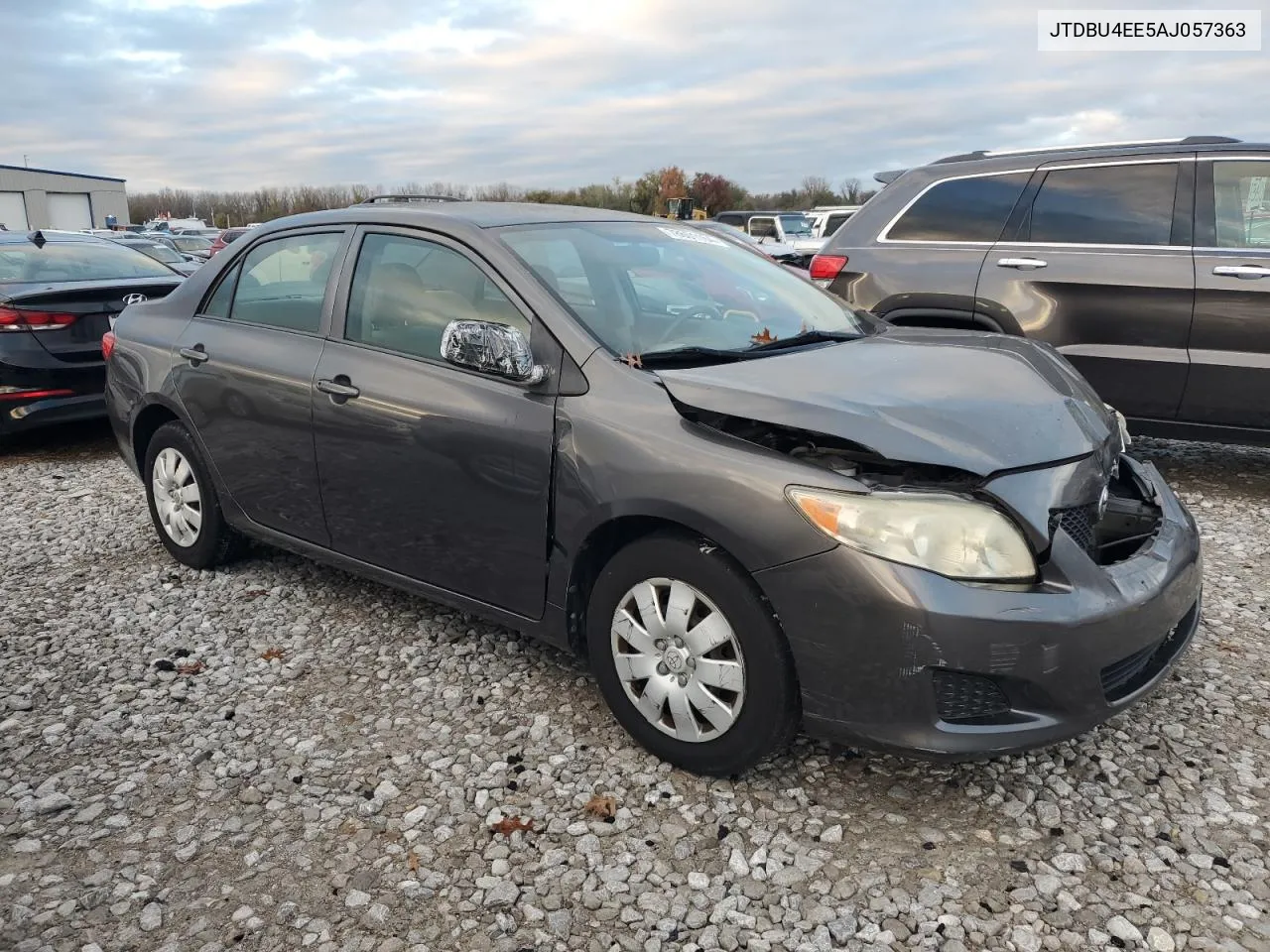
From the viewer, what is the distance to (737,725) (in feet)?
9.13

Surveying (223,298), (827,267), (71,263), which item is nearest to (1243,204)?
(827,267)

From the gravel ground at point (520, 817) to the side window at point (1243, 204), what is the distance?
2317 mm

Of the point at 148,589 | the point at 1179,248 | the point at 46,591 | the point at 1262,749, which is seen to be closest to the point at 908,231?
the point at 1179,248

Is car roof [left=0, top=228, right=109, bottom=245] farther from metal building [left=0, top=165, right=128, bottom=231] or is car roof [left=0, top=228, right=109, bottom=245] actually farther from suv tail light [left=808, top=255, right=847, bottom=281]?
metal building [left=0, top=165, right=128, bottom=231]

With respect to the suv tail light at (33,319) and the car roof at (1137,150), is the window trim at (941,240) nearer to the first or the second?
the car roof at (1137,150)

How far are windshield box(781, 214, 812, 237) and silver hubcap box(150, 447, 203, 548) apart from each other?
2278 cm

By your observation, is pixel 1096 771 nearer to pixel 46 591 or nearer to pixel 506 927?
pixel 506 927

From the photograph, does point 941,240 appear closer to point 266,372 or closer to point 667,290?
point 667,290

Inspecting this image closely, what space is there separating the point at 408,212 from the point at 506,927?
258 cm

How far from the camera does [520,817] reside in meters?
2.84

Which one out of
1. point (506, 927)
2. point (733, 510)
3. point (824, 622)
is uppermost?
point (733, 510)

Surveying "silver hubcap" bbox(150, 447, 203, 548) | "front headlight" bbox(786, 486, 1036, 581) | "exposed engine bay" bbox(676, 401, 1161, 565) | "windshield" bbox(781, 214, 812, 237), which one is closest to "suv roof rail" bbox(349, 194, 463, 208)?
"silver hubcap" bbox(150, 447, 203, 548)

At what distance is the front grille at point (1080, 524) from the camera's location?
8.73 ft

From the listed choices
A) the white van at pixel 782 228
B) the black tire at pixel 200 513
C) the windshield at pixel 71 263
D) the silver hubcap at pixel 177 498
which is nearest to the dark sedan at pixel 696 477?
the black tire at pixel 200 513
